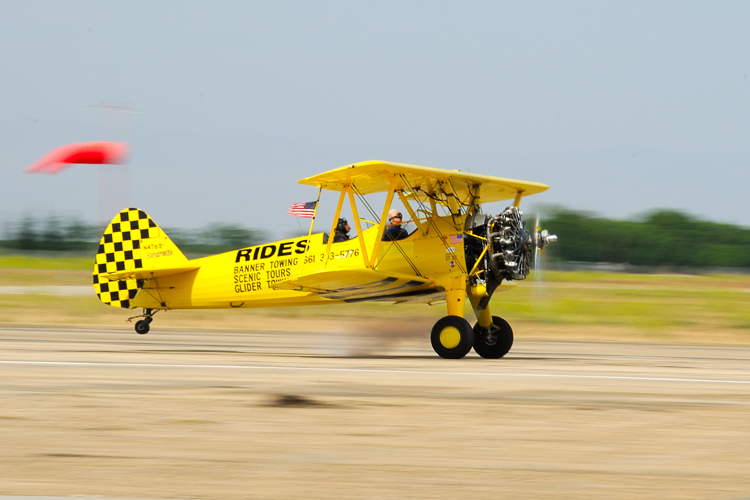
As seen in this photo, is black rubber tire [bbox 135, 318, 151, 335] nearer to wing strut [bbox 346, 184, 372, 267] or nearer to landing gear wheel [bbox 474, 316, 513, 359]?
wing strut [bbox 346, 184, 372, 267]

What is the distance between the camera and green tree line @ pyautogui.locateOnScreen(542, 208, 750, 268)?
46.2m

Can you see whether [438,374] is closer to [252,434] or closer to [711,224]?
[252,434]

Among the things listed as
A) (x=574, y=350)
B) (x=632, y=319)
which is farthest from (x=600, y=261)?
(x=574, y=350)

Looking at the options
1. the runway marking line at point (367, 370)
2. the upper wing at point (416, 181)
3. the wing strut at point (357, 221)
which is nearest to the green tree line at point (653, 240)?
the upper wing at point (416, 181)

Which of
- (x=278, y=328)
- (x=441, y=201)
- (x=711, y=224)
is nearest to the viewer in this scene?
(x=441, y=201)

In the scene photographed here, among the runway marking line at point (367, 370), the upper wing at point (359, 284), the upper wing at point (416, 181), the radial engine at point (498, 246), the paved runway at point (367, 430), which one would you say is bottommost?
the runway marking line at point (367, 370)

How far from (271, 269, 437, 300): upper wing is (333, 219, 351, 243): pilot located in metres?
0.91

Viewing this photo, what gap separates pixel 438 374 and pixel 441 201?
161 inches

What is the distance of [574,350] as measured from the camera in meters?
16.7

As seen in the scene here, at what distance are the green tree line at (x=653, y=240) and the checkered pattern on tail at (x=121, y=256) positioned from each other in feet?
86.0

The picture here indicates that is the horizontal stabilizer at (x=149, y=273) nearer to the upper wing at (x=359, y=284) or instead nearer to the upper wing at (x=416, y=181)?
the upper wing at (x=359, y=284)

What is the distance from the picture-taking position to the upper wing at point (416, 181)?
1230 cm

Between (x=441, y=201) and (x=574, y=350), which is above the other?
(x=441, y=201)

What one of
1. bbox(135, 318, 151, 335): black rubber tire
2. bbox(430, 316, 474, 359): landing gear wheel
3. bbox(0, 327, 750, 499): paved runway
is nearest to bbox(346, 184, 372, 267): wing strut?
bbox(430, 316, 474, 359): landing gear wheel
